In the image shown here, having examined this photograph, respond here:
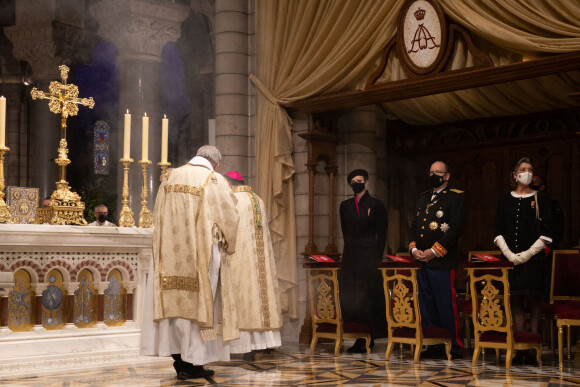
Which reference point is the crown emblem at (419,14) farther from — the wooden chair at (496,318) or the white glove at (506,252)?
A: the wooden chair at (496,318)

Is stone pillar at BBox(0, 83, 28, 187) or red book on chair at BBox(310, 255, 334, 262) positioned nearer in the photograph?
red book on chair at BBox(310, 255, 334, 262)

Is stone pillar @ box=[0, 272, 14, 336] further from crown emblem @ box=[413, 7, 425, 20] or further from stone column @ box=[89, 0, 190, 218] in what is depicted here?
stone column @ box=[89, 0, 190, 218]

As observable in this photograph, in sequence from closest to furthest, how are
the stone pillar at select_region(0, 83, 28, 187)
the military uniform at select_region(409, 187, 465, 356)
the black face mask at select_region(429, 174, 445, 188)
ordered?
the military uniform at select_region(409, 187, 465, 356), the black face mask at select_region(429, 174, 445, 188), the stone pillar at select_region(0, 83, 28, 187)

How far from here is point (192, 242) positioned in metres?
5.83

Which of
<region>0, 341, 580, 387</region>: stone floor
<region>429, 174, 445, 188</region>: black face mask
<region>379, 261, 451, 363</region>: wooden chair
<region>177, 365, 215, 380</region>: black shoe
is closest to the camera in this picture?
<region>0, 341, 580, 387</region>: stone floor

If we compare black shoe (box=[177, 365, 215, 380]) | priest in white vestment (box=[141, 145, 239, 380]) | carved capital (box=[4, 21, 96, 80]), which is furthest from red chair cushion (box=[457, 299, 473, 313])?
carved capital (box=[4, 21, 96, 80])

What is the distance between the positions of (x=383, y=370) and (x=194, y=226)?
1845mm

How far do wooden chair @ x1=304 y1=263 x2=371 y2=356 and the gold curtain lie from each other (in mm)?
962

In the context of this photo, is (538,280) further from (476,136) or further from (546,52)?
(476,136)

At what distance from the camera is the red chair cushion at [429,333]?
22.9ft

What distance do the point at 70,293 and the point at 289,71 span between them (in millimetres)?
3538

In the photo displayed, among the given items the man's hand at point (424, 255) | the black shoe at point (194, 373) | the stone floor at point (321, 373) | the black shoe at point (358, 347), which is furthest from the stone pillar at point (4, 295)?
the man's hand at point (424, 255)

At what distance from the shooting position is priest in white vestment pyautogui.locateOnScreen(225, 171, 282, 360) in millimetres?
6758

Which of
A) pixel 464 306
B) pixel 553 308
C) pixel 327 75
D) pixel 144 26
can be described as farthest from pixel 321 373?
pixel 144 26
